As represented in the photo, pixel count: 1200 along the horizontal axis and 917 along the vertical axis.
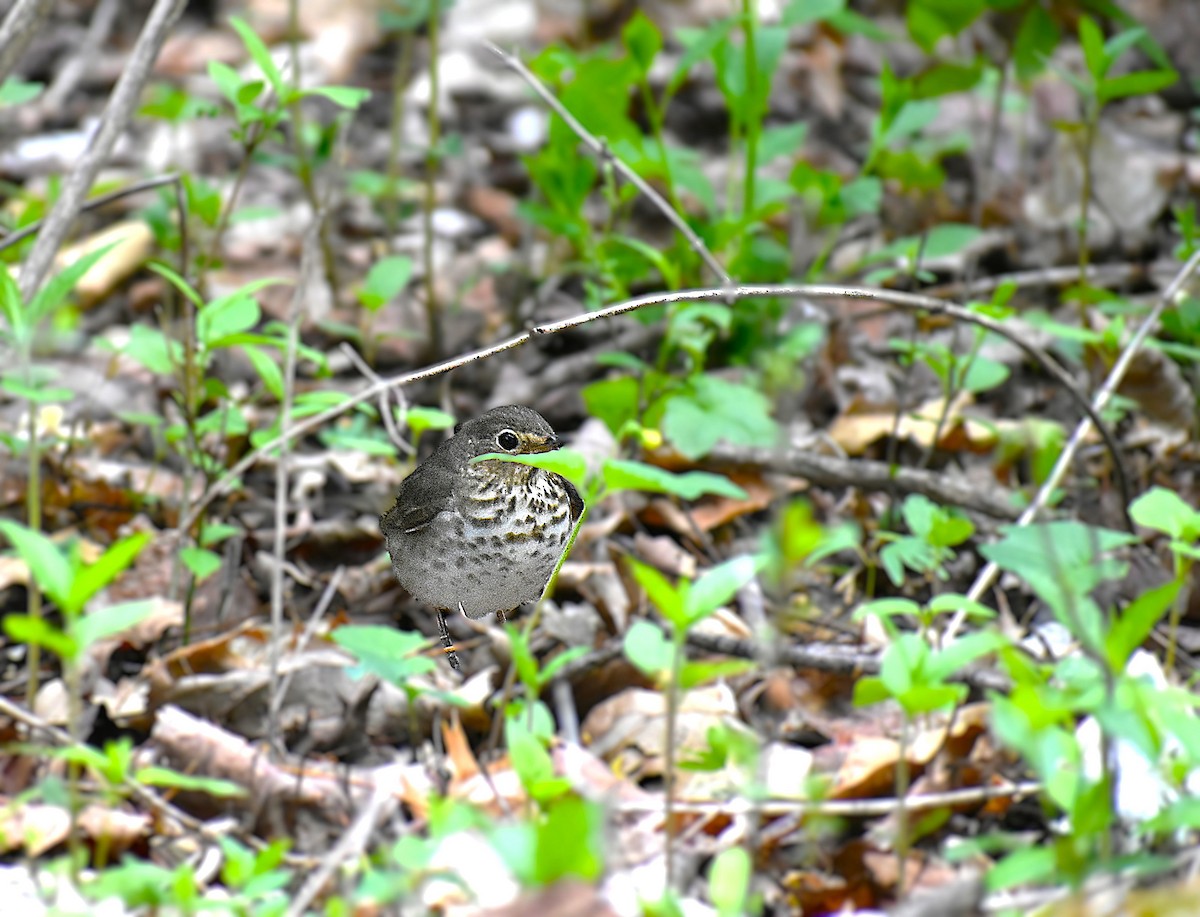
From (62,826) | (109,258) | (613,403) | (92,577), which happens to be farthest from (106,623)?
(109,258)

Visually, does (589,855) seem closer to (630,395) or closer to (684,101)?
(630,395)

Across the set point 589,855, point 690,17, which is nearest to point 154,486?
point 589,855

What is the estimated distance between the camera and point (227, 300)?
3.06m

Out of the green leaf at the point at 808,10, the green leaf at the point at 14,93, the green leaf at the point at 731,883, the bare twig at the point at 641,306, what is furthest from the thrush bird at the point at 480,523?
the green leaf at the point at 808,10

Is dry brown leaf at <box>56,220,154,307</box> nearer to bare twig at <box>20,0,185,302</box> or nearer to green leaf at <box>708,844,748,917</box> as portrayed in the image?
bare twig at <box>20,0,185,302</box>

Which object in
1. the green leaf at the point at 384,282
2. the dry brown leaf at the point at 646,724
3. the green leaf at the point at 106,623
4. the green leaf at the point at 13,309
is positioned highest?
the green leaf at the point at 13,309

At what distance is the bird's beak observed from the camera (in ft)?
6.01

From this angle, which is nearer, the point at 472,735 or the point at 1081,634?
the point at 1081,634

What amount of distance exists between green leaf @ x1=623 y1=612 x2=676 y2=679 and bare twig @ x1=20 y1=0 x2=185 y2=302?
174 centimetres

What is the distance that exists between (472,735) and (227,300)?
3.55 ft

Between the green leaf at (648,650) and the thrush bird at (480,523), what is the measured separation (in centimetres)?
26

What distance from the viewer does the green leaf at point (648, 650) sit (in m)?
2.12

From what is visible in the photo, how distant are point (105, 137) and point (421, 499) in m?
1.92

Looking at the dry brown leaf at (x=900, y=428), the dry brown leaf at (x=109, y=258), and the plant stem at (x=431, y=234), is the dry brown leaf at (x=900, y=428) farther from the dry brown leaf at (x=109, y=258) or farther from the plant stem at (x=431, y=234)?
the dry brown leaf at (x=109, y=258)
